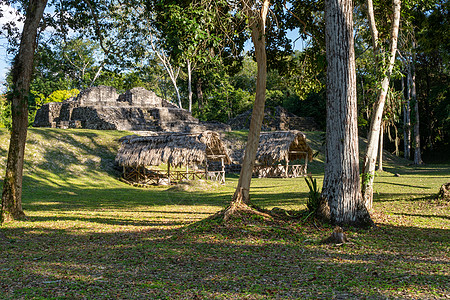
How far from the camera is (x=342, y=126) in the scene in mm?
6465

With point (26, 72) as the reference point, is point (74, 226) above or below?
below

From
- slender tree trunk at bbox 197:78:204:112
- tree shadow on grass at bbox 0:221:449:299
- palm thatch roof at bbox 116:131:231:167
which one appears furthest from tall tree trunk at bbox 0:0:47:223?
slender tree trunk at bbox 197:78:204:112

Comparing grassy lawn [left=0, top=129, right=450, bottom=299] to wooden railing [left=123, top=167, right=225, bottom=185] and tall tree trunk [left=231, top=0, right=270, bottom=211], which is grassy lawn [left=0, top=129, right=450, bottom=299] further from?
wooden railing [left=123, top=167, right=225, bottom=185]

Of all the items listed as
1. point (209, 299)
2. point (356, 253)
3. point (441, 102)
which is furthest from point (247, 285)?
point (441, 102)

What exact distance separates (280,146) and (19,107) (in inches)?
631

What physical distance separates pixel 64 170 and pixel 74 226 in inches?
457

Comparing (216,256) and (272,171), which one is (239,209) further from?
(272,171)

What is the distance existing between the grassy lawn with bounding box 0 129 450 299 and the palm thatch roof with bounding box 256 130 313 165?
11.6 meters

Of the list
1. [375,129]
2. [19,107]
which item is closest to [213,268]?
[375,129]

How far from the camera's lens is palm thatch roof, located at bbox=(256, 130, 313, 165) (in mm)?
21969

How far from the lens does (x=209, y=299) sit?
3.41 m

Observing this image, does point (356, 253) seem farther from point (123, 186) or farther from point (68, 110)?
point (68, 110)

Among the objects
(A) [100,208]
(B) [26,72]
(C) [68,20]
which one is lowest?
(A) [100,208]

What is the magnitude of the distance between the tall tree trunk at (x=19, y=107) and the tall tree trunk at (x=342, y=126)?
5.61 metres
